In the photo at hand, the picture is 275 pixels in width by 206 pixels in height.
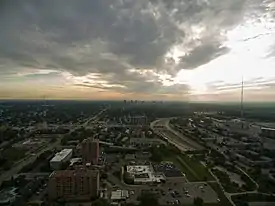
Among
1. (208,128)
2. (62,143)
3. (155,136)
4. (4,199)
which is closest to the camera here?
(4,199)

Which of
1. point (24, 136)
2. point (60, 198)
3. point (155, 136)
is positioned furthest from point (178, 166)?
point (24, 136)

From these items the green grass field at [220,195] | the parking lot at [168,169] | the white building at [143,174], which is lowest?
the green grass field at [220,195]

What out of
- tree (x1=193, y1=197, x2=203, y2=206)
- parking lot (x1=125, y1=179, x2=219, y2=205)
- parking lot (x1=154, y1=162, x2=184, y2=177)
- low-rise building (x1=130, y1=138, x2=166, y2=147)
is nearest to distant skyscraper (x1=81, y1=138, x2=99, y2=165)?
parking lot (x1=154, y1=162, x2=184, y2=177)

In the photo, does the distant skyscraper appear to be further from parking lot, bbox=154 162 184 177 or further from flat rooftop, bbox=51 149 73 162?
parking lot, bbox=154 162 184 177

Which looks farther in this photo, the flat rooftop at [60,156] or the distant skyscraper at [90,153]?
the distant skyscraper at [90,153]

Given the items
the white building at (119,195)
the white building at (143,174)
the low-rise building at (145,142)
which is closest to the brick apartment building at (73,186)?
the white building at (119,195)

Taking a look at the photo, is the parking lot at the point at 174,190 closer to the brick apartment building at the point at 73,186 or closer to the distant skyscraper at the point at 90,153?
the brick apartment building at the point at 73,186

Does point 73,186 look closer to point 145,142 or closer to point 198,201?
point 198,201

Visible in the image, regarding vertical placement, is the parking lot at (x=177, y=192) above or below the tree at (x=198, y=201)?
below

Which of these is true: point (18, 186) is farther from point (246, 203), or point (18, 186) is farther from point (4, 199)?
point (246, 203)
